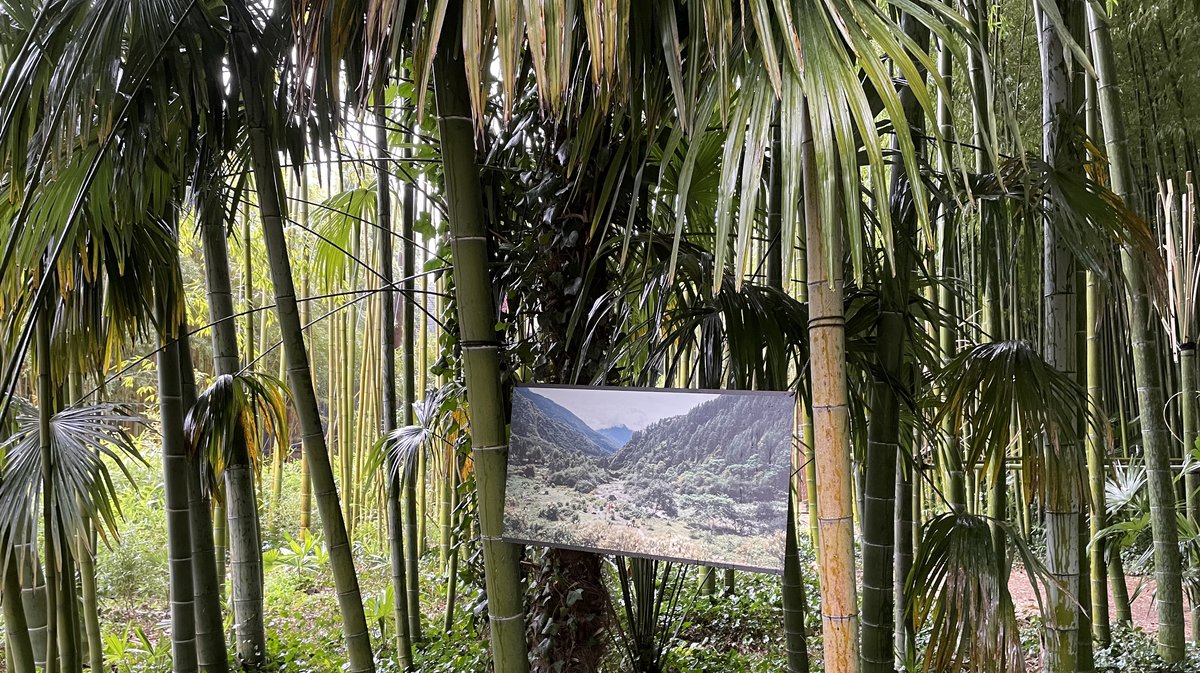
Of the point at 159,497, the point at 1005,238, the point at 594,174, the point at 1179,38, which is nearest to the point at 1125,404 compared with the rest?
the point at 1179,38

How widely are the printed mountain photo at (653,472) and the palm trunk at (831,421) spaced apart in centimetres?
15

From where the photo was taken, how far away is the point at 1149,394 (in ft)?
8.10

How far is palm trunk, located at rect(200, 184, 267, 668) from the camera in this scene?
2.63m

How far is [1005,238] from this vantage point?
65.4 inches

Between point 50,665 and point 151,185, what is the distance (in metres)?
1.12

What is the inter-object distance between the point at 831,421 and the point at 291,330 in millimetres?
1114

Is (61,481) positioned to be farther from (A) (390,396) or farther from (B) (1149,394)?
(B) (1149,394)

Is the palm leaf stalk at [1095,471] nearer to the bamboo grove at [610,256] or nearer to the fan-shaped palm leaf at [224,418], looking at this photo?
the bamboo grove at [610,256]

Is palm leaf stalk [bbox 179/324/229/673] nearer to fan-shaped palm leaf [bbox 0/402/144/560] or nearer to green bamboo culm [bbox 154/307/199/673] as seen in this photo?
green bamboo culm [bbox 154/307/199/673]

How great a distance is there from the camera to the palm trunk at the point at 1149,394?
2.29 metres

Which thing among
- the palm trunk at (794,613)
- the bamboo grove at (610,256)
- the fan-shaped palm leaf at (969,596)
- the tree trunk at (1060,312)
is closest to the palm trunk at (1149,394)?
the bamboo grove at (610,256)

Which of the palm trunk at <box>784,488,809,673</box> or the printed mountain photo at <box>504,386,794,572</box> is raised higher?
the printed mountain photo at <box>504,386,794,572</box>

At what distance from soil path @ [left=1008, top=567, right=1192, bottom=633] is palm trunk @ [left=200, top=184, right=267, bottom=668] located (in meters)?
3.21

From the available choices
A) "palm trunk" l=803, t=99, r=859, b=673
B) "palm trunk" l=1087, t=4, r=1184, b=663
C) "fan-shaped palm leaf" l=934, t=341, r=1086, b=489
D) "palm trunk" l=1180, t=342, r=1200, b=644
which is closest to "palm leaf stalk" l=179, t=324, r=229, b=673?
"palm trunk" l=803, t=99, r=859, b=673
